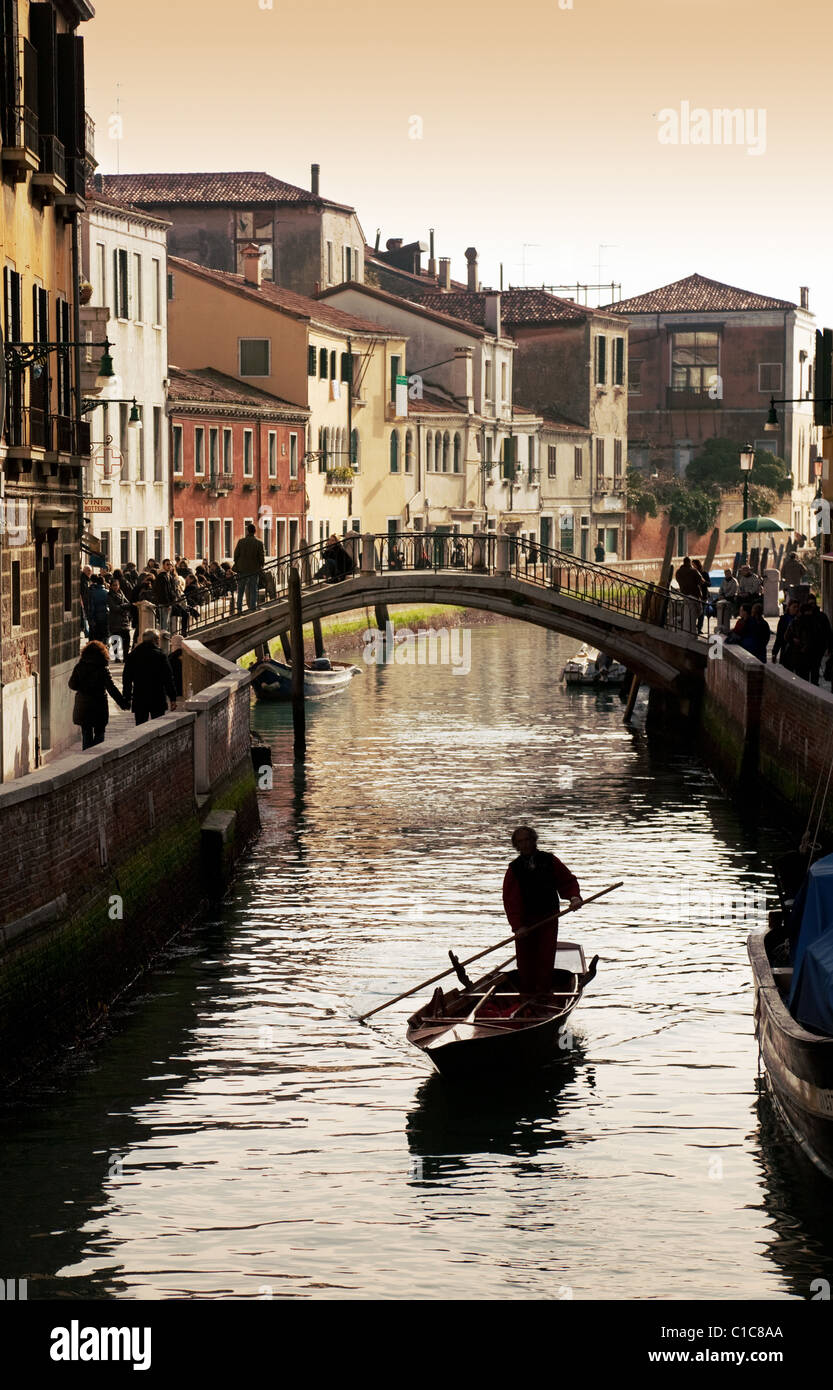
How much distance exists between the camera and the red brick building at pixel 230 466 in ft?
167

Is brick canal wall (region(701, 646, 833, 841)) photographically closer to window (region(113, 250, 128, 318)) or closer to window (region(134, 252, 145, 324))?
window (region(113, 250, 128, 318))

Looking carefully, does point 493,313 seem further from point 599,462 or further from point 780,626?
point 780,626

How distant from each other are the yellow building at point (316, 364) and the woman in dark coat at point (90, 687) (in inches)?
1419

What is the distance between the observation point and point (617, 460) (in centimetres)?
8525

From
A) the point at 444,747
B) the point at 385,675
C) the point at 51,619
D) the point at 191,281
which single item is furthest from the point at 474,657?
the point at 51,619

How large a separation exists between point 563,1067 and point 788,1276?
4.16 meters

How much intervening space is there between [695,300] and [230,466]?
41.0m

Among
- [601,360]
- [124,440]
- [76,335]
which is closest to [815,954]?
[76,335]

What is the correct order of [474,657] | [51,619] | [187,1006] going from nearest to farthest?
[187,1006], [51,619], [474,657]

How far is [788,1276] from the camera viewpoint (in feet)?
37.2

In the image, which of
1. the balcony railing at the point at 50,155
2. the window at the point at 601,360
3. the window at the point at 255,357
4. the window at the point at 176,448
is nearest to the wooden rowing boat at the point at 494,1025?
the balcony railing at the point at 50,155

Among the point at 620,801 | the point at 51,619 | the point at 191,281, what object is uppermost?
the point at 191,281
